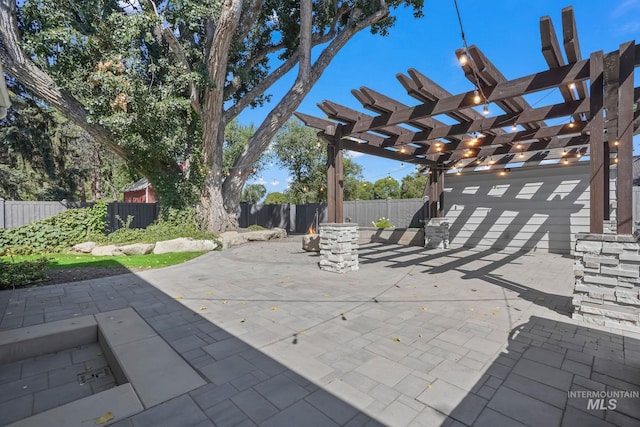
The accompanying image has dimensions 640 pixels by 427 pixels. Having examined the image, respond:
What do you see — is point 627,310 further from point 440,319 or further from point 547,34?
point 547,34

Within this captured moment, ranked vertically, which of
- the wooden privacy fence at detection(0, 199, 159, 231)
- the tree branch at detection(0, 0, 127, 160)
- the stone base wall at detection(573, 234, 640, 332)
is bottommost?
the stone base wall at detection(573, 234, 640, 332)

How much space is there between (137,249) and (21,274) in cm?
285

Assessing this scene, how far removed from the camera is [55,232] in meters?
8.63

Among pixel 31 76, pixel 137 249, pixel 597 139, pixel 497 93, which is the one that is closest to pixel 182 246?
pixel 137 249

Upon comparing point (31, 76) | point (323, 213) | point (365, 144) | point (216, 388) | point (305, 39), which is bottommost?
point (216, 388)

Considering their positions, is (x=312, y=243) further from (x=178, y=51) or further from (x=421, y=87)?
(x=178, y=51)

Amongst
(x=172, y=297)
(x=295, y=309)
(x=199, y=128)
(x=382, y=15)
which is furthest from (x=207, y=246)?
(x=382, y=15)

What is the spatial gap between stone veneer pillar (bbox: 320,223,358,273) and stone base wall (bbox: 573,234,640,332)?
11.2ft

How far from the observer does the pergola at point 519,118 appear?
329cm

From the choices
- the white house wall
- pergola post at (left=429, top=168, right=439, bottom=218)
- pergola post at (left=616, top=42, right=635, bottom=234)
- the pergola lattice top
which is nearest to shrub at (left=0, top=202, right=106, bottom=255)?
the pergola lattice top

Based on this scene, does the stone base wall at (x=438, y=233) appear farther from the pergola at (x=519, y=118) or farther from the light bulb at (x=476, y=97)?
the light bulb at (x=476, y=97)

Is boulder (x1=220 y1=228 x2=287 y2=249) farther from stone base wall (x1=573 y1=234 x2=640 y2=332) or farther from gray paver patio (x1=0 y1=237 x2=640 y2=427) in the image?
stone base wall (x1=573 y1=234 x2=640 y2=332)

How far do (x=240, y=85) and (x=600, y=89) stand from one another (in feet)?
35.4

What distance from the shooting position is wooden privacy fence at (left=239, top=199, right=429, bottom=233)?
41.5 feet
